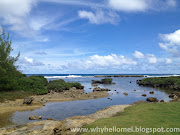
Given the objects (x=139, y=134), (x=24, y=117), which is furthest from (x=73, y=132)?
(x=24, y=117)

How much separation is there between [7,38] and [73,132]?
85.7 feet

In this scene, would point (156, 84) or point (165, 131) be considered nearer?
point (165, 131)

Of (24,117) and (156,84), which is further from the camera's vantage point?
(156,84)

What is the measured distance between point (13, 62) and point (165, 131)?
2909 centimetres

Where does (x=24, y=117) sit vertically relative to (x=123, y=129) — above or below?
below

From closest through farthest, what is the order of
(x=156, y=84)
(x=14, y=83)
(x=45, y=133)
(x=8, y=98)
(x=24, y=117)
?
1. (x=45, y=133)
2. (x=24, y=117)
3. (x=8, y=98)
4. (x=14, y=83)
5. (x=156, y=84)

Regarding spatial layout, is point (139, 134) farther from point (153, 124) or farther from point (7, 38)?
point (7, 38)

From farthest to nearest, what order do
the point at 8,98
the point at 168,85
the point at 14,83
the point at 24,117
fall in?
1. the point at 168,85
2. the point at 14,83
3. the point at 8,98
4. the point at 24,117

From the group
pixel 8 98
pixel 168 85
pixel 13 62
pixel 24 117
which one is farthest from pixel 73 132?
pixel 168 85

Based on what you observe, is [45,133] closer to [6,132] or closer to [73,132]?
[73,132]

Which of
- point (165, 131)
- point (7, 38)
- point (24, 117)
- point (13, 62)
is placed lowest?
point (24, 117)

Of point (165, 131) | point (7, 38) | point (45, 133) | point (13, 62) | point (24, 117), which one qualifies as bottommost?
point (24, 117)

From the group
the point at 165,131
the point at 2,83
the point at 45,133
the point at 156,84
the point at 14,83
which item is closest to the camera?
the point at 165,131

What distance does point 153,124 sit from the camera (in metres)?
8.43
